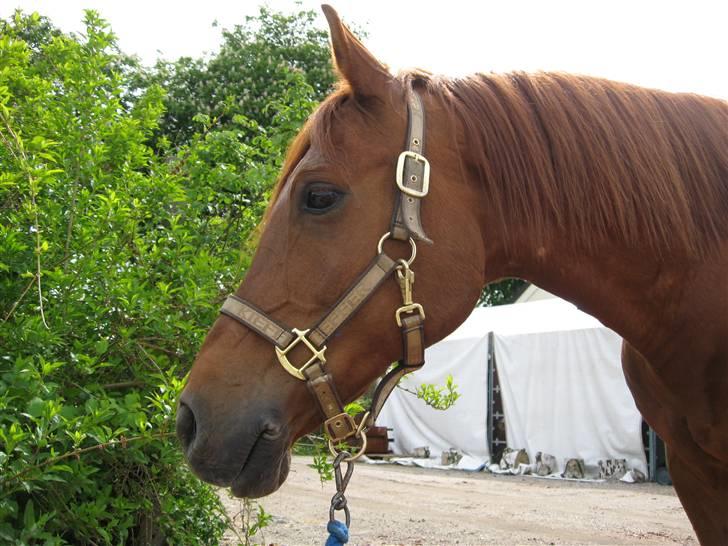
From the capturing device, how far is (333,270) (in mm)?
1938

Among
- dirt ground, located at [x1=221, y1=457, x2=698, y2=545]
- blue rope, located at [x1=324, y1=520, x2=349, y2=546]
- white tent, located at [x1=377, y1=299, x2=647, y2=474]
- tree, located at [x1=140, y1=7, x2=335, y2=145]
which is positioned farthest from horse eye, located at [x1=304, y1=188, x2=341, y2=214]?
tree, located at [x1=140, y1=7, x2=335, y2=145]

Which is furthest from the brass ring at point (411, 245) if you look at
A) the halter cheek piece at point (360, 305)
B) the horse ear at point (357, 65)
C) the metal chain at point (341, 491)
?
the metal chain at point (341, 491)

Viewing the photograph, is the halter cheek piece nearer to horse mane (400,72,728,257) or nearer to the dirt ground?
horse mane (400,72,728,257)

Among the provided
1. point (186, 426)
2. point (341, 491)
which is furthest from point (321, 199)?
point (341, 491)

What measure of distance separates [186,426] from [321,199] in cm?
69

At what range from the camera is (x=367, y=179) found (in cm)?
203

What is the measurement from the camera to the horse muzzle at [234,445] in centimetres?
179

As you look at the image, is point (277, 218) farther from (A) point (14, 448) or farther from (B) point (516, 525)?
(B) point (516, 525)

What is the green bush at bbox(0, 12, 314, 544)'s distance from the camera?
9.29 feet

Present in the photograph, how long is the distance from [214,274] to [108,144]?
2.66 ft

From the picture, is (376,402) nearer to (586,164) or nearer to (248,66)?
(586,164)

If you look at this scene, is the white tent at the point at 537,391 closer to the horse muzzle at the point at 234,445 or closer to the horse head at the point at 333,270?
the horse head at the point at 333,270

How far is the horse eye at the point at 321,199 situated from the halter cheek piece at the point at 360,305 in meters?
0.17

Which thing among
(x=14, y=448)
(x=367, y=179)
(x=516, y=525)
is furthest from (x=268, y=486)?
(x=516, y=525)
